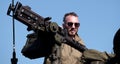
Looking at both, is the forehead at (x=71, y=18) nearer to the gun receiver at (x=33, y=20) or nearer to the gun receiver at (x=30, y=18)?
the gun receiver at (x=33, y=20)

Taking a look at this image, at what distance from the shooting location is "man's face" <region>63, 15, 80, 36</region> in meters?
11.8

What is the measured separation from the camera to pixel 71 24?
12078 millimetres

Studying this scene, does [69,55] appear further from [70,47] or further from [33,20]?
[33,20]

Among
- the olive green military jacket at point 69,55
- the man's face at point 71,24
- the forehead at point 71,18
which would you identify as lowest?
the olive green military jacket at point 69,55

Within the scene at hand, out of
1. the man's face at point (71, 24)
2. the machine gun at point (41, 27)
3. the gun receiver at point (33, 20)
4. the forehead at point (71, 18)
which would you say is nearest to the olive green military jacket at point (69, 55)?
the man's face at point (71, 24)

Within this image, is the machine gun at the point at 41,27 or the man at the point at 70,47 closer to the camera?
the machine gun at the point at 41,27

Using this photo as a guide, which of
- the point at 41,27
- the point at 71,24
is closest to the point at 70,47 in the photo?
the point at 71,24

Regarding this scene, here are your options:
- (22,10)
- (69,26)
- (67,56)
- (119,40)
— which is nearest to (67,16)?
(69,26)

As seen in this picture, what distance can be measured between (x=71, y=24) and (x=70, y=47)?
701 millimetres

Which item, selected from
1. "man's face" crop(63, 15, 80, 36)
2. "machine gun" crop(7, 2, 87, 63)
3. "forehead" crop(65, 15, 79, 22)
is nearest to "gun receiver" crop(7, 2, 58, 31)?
"machine gun" crop(7, 2, 87, 63)

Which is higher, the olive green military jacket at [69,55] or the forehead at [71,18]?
the forehead at [71,18]

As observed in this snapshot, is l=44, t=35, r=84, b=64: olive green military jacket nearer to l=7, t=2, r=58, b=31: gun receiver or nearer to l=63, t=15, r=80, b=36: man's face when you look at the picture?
l=63, t=15, r=80, b=36: man's face

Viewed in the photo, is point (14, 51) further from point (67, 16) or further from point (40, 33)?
point (67, 16)

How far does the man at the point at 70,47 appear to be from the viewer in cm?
1134
